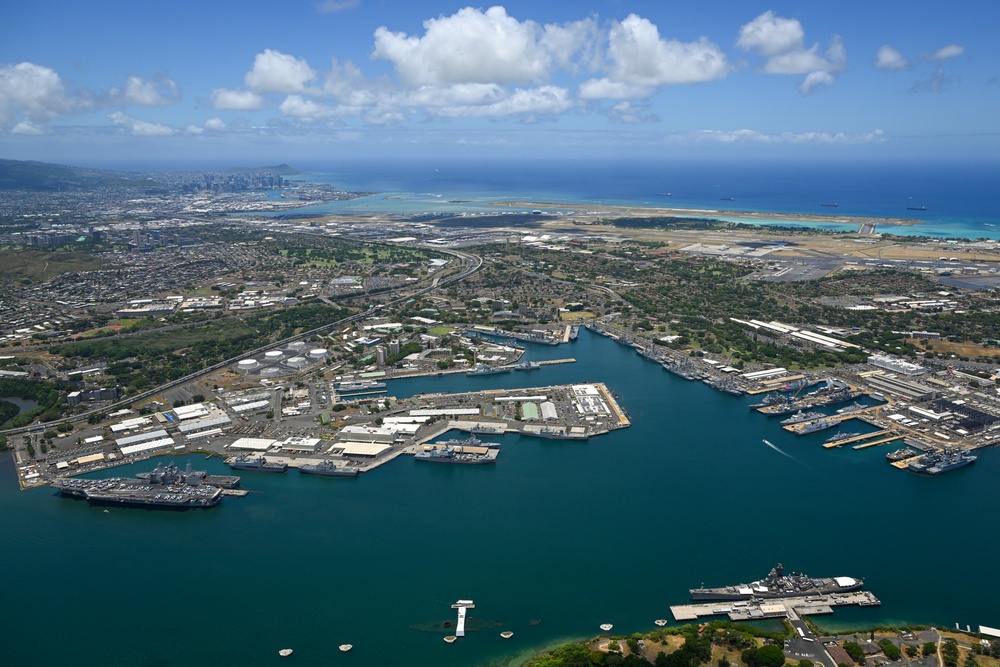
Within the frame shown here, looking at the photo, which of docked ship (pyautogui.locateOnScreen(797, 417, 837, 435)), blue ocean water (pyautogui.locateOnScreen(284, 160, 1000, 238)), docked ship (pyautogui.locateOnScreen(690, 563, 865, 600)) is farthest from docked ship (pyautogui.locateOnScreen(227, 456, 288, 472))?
blue ocean water (pyautogui.locateOnScreen(284, 160, 1000, 238))

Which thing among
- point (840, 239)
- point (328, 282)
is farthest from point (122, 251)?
point (840, 239)

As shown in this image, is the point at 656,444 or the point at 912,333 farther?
the point at 912,333

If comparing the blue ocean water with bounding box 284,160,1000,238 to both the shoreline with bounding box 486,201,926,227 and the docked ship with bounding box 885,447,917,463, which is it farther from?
the docked ship with bounding box 885,447,917,463

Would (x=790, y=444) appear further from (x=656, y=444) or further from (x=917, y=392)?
(x=917, y=392)

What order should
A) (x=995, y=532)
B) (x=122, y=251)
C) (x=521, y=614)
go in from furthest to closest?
(x=122, y=251) → (x=995, y=532) → (x=521, y=614)

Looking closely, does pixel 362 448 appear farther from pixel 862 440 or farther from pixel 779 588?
pixel 862 440
